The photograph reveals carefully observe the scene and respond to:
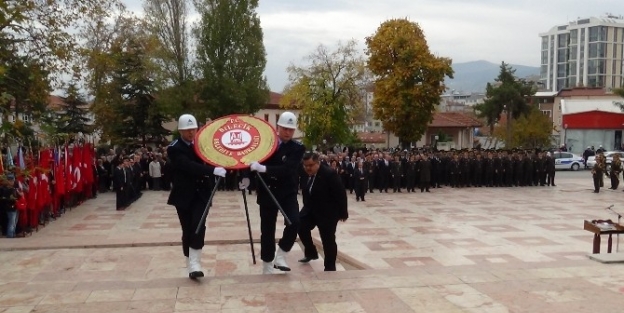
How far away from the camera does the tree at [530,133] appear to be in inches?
1811

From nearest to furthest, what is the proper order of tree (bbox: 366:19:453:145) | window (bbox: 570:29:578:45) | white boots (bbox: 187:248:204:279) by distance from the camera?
white boots (bbox: 187:248:204:279) < tree (bbox: 366:19:453:145) < window (bbox: 570:29:578:45)

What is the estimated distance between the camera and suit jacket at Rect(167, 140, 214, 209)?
6672mm

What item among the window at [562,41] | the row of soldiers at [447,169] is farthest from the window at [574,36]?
the row of soldiers at [447,169]

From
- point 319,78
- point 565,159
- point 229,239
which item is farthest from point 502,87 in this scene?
point 229,239

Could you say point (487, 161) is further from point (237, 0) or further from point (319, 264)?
point (237, 0)

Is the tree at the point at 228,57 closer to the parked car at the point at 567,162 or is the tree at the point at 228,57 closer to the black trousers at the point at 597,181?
the parked car at the point at 567,162

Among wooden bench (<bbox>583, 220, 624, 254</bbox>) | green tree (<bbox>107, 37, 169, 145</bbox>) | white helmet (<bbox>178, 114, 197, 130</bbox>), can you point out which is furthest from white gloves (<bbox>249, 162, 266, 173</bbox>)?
green tree (<bbox>107, 37, 169, 145</bbox>)

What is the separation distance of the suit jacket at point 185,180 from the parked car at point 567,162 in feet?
113

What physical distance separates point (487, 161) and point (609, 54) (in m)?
123

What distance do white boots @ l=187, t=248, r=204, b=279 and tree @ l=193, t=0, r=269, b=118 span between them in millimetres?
32318

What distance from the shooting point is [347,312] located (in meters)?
5.48

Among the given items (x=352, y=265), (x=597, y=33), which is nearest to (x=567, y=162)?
(x=352, y=265)

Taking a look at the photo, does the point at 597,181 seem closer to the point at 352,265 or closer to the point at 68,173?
the point at 352,265

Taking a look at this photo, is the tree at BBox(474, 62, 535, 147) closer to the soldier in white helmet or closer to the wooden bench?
the wooden bench
